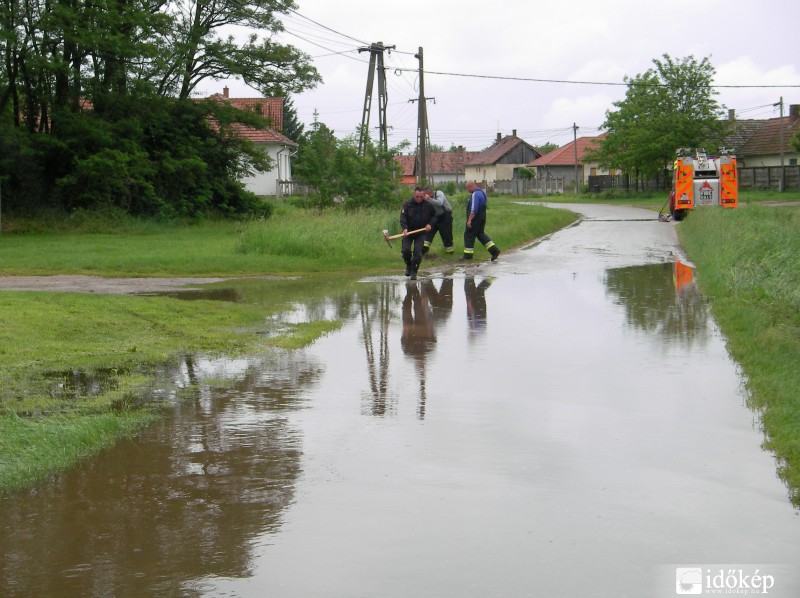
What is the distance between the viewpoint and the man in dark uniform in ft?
61.2

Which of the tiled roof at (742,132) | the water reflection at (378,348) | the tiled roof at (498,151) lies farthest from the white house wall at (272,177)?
the tiled roof at (498,151)

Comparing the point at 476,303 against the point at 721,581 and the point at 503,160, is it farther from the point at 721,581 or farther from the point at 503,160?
the point at 503,160

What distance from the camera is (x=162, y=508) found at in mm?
5676

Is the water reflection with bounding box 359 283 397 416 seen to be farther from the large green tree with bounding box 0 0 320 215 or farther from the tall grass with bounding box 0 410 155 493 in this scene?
the large green tree with bounding box 0 0 320 215

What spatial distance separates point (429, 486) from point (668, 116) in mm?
66482

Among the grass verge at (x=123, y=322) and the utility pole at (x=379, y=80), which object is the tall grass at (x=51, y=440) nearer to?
the grass verge at (x=123, y=322)

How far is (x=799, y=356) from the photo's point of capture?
9109 mm

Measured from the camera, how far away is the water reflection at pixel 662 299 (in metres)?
12.2

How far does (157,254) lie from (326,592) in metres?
A: 18.4

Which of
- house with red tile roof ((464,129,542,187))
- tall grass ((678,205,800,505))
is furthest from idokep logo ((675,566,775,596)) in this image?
house with red tile roof ((464,129,542,187))

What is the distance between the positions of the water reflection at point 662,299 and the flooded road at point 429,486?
1.32 meters

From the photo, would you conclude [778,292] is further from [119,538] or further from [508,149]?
[508,149]

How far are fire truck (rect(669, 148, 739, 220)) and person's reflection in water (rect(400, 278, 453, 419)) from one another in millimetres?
21695

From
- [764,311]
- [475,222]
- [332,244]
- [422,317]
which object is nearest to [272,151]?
[332,244]
